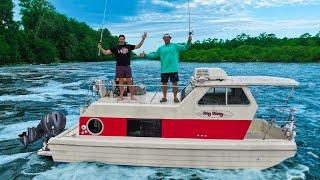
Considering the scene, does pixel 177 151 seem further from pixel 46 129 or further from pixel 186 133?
pixel 46 129

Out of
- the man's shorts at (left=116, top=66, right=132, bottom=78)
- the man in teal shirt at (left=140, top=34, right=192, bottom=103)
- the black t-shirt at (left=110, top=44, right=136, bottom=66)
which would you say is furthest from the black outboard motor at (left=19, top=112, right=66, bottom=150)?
the man in teal shirt at (left=140, top=34, right=192, bottom=103)

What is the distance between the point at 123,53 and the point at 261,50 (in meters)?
135

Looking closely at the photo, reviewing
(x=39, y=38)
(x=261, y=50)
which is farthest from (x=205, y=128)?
(x=261, y=50)

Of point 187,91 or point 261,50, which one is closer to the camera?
point 187,91

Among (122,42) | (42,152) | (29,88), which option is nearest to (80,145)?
(42,152)

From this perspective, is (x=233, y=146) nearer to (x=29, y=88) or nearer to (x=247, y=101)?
(x=247, y=101)

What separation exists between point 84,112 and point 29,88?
2270 centimetres

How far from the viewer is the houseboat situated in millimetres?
11117

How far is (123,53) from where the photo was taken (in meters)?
12.3

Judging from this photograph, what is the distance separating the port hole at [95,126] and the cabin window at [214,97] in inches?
107

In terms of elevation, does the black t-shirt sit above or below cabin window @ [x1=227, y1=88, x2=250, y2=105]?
above

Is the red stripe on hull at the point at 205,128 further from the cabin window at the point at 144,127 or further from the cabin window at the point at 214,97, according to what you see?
the cabin window at the point at 214,97

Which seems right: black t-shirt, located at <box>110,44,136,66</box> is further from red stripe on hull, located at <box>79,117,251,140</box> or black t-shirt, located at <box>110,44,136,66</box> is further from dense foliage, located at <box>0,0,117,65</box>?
dense foliage, located at <box>0,0,117,65</box>

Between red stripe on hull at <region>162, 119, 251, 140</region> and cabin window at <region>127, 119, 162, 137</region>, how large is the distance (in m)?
0.22
